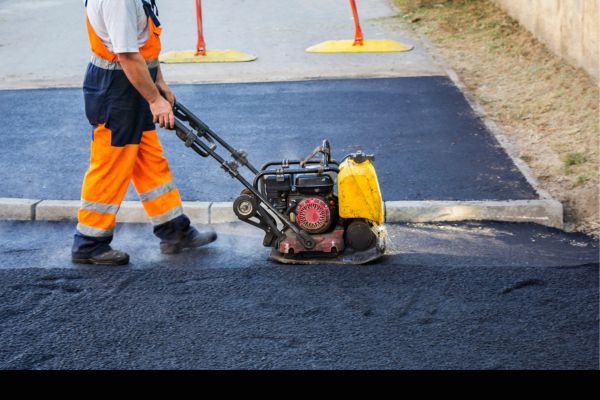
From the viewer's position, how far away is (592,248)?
241 inches

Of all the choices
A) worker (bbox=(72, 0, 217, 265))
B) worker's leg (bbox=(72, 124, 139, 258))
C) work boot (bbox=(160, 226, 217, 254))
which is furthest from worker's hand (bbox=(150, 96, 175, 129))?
work boot (bbox=(160, 226, 217, 254))

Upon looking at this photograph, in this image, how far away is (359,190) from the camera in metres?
5.66

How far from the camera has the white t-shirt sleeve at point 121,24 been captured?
17.7ft

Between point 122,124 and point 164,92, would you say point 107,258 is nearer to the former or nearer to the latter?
point 122,124

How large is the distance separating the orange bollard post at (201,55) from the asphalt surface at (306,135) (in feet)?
4.45

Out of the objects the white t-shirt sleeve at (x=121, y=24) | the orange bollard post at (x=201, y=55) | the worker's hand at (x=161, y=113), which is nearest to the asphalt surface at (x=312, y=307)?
the worker's hand at (x=161, y=113)

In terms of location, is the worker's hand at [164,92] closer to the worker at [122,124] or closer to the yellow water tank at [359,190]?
→ the worker at [122,124]

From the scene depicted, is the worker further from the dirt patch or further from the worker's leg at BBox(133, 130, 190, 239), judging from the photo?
the dirt patch

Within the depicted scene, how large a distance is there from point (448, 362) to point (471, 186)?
2.94 meters

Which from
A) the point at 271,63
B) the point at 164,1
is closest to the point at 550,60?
the point at 271,63

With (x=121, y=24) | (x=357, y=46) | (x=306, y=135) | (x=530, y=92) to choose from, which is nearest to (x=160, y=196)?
(x=121, y=24)

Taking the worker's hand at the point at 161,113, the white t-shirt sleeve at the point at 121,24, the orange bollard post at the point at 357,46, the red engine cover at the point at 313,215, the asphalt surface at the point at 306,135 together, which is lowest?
the asphalt surface at the point at 306,135

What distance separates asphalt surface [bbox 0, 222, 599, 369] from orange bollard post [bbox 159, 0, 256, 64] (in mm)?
6245

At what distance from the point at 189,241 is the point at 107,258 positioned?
57 cm
